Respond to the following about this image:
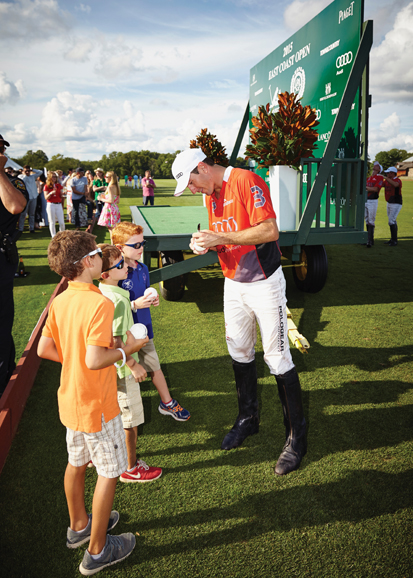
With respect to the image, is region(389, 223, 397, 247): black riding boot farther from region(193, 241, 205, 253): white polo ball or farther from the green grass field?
region(193, 241, 205, 253): white polo ball

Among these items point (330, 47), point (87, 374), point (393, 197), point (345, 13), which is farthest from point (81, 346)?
point (393, 197)

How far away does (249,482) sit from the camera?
2893 millimetres

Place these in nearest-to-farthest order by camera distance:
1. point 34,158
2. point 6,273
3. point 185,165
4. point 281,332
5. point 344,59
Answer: point 185,165, point 281,332, point 6,273, point 344,59, point 34,158

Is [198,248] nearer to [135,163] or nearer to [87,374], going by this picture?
[87,374]

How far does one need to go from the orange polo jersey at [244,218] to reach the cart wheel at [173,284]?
11.5 ft

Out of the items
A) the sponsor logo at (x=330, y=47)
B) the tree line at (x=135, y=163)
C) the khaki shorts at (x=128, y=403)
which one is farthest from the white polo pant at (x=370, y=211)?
the tree line at (x=135, y=163)

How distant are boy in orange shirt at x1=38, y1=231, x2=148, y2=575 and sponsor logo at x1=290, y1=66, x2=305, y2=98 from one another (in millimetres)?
6467

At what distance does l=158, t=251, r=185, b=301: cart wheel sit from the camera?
21.6 ft

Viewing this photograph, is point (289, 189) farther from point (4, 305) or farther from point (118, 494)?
point (118, 494)

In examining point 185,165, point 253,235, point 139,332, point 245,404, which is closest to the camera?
point 139,332

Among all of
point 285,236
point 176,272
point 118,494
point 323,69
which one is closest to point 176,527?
point 118,494

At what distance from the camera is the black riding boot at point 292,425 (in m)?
2.98

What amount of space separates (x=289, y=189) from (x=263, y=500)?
14.2ft

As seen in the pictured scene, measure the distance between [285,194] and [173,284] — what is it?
95.7 inches
